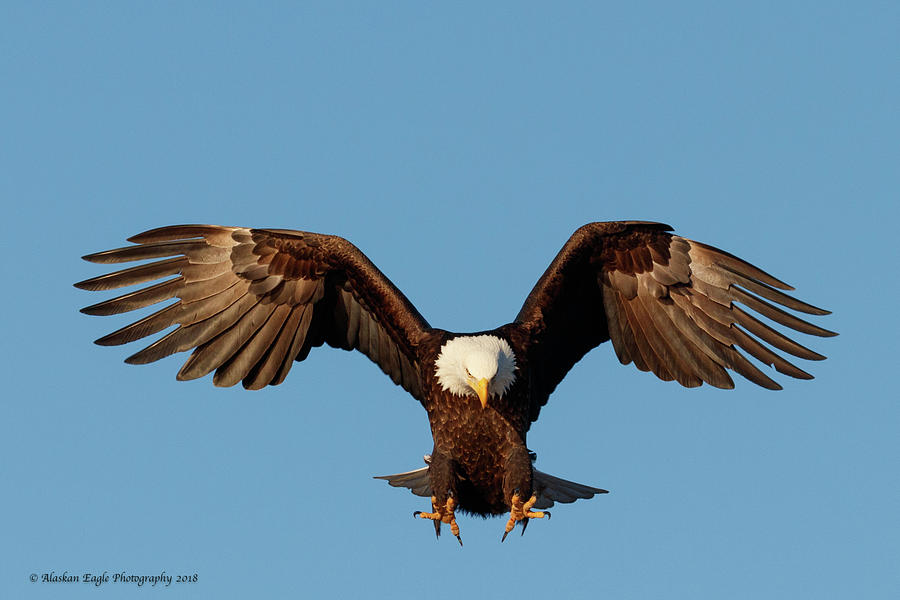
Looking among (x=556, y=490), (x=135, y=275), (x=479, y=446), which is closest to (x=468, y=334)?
(x=479, y=446)

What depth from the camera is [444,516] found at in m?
8.16

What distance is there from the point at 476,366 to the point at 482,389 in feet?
0.60

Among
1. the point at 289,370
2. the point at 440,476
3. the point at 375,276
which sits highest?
the point at 375,276

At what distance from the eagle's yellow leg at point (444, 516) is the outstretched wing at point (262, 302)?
1148mm

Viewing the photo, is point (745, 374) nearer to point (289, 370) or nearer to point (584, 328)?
point (584, 328)

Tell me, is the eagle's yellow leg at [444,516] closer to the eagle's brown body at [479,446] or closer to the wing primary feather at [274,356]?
the eagle's brown body at [479,446]

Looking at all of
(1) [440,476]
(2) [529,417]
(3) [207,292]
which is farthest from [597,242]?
(3) [207,292]

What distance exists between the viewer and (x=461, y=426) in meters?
8.35

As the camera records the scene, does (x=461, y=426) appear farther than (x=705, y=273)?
No

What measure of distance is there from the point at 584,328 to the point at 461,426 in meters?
1.45

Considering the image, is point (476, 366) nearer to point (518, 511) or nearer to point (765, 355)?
point (518, 511)

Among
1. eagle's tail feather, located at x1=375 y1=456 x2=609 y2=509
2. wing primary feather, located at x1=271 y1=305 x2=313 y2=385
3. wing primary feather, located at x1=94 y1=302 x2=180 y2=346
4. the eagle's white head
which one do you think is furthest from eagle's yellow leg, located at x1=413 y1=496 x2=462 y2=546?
wing primary feather, located at x1=94 y1=302 x2=180 y2=346

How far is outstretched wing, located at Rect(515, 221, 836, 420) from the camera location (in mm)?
8711

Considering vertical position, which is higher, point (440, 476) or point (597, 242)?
point (597, 242)
